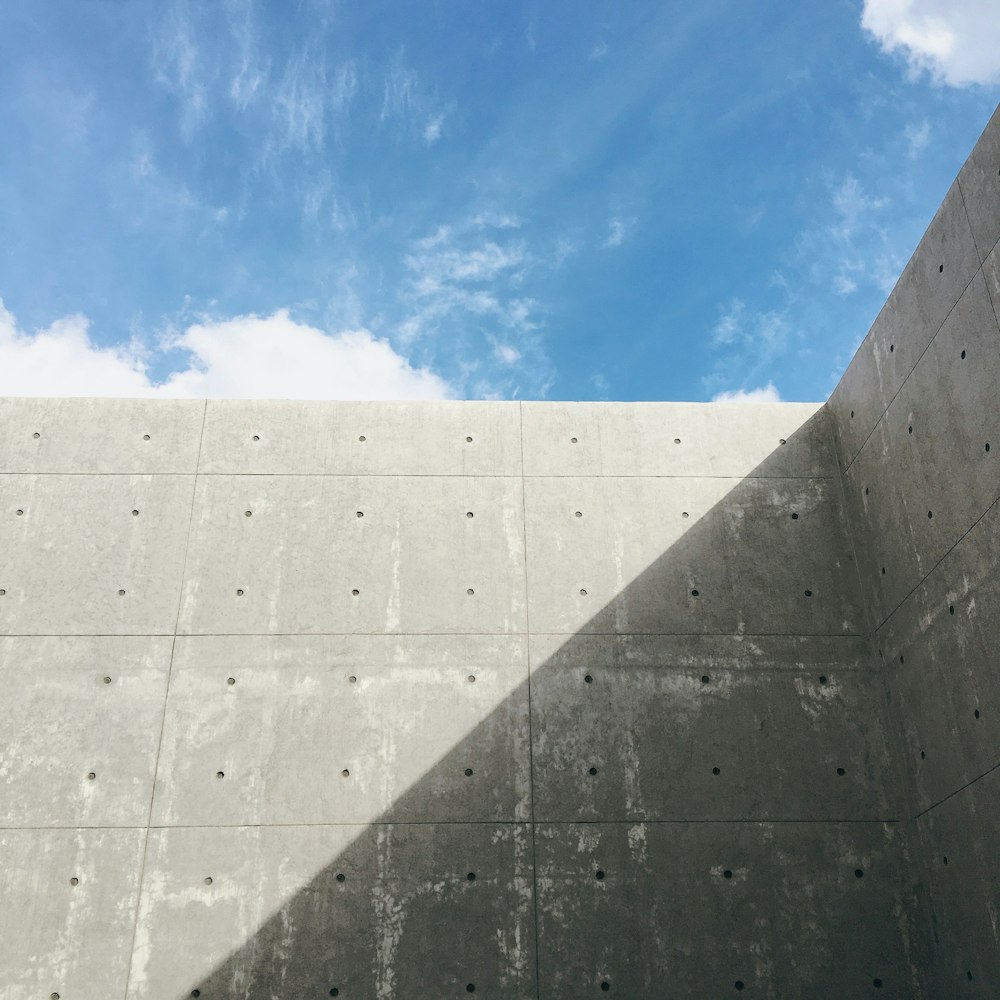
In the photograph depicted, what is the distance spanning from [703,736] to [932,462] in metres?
3.41

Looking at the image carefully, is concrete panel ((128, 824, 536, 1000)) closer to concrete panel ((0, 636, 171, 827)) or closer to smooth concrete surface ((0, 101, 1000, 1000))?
smooth concrete surface ((0, 101, 1000, 1000))

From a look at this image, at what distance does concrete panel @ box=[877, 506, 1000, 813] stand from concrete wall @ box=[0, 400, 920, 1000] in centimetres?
57

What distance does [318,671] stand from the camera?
9906 mm

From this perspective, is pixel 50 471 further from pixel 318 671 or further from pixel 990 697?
pixel 990 697

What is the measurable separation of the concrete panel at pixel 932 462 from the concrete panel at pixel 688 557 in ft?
1.56

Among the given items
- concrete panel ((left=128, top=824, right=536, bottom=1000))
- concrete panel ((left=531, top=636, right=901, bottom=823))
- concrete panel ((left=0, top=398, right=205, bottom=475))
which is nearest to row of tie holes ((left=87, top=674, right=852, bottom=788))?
concrete panel ((left=531, top=636, right=901, bottom=823))

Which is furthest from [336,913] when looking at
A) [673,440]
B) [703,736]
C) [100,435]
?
[673,440]

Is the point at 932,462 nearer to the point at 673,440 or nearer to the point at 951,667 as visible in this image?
the point at 951,667

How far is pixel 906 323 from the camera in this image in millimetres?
9453

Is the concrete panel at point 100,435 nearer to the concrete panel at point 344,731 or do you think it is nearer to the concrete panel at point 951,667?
the concrete panel at point 344,731

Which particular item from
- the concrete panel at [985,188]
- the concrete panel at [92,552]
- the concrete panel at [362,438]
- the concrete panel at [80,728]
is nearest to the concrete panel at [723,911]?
the concrete panel at [80,728]

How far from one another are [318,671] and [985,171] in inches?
296

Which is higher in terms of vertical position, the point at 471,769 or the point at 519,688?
the point at 519,688

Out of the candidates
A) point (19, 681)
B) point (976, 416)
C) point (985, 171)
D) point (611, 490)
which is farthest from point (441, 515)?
point (985, 171)
